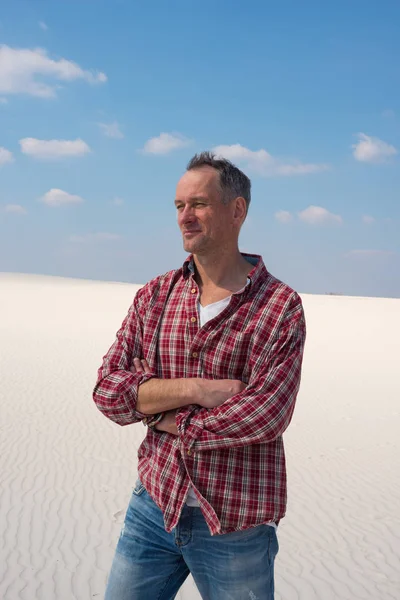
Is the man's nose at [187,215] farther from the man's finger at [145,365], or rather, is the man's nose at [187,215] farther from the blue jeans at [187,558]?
the blue jeans at [187,558]

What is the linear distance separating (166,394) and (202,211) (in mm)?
713

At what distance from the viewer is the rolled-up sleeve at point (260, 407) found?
2.19 meters

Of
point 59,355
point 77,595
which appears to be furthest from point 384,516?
point 59,355

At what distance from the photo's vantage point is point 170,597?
241 centimetres

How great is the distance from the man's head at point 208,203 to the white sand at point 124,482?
363 centimetres

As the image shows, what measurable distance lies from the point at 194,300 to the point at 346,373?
1518 centimetres

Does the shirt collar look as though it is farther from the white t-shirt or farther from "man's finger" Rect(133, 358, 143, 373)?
"man's finger" Rect(133, 358, 143, 373)

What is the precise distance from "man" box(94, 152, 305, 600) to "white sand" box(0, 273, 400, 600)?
9.99 ft

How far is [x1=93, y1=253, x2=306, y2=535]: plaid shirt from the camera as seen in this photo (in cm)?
219

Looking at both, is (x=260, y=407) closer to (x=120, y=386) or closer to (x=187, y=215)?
(x=120, y=386)

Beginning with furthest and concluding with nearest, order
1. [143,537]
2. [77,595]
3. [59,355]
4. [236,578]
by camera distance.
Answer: [59,355] → [77,595] → [143,537] → [236,578]

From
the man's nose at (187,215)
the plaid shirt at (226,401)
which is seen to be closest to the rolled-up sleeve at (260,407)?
the plaid shirt at (226,401)

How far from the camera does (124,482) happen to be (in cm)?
783

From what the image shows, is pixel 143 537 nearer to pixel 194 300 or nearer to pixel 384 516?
pixel 194 300
